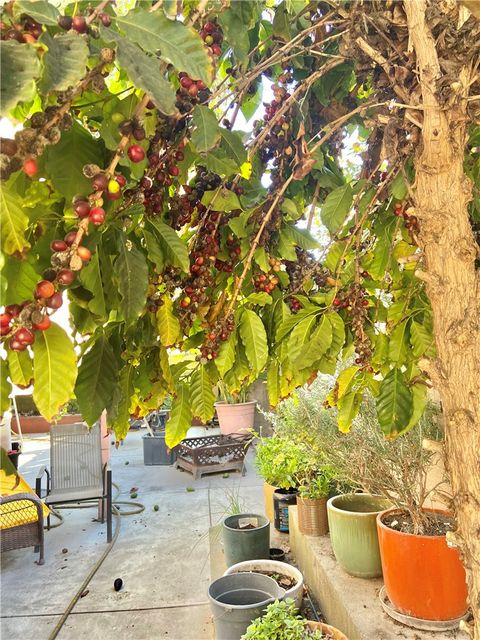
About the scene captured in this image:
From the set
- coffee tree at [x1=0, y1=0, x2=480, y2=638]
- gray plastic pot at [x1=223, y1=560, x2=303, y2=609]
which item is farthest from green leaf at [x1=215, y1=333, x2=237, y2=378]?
gray plastic pot at [x1=223, y1=560, x2=303, y2=609]

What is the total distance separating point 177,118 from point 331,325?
475mm

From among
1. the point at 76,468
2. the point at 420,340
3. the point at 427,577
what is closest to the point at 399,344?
the point at 420,340

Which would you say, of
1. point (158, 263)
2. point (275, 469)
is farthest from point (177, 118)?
point (275, 469)

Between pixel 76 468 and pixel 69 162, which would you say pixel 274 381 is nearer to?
pixel 69 162

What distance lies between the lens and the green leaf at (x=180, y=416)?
98 centimetres

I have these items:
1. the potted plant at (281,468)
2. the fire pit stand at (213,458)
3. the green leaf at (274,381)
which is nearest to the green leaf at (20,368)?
the green leaf at (274,381)

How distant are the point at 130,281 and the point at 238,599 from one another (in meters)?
2.01

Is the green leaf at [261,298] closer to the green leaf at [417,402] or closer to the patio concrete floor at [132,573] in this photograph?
the green leaf at [417,402]

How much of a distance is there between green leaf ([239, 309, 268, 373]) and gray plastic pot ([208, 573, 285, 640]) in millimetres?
1481

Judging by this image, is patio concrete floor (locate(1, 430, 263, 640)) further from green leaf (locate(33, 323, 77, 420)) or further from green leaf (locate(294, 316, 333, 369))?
green leaf (locate(33, 323, 77, 420))

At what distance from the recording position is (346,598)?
7.07 feet

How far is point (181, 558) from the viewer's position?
3402 millimetres

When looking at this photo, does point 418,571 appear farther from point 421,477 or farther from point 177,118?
point 177,118

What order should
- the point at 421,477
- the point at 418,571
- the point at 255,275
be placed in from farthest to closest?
the point at 421,477 → the point at 418,571 → the point at 255,275
